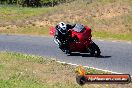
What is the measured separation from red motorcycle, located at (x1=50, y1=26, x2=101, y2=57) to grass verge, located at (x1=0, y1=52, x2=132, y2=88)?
3202 millimetres

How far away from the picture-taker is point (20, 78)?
498 inches

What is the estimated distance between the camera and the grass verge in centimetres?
1189

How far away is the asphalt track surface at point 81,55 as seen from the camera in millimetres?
16531

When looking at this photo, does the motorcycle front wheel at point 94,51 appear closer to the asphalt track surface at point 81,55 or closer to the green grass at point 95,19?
the asphalt track surface at point 81,55

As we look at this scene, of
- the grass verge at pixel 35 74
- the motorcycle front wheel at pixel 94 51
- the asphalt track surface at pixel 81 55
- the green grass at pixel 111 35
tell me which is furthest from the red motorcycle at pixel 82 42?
the green grass at pixel 111 35

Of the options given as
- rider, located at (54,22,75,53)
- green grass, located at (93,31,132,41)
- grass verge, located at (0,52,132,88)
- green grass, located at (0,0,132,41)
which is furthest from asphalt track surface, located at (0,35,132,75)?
green grass, located at (0,0,132,41)

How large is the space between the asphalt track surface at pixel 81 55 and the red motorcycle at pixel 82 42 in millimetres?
289

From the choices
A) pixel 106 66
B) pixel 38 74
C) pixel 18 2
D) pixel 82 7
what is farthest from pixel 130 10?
pixel 18 2

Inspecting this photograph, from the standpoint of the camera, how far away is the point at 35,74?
13289 millimetres

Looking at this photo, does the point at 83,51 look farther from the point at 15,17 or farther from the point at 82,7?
the point at 15,17

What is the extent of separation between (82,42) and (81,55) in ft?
1.97

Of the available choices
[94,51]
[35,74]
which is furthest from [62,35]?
[35,74]

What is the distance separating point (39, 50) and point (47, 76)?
7.31m

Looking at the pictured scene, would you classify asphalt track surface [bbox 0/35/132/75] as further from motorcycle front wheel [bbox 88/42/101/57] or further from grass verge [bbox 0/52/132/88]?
grass verge [bbox 0/52/132/88]
